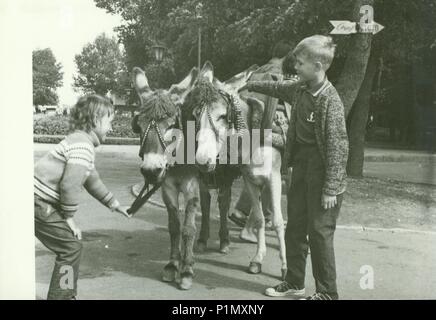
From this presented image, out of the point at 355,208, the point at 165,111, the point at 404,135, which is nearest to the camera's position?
the point at 165,111

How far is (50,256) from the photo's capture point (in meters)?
4.19

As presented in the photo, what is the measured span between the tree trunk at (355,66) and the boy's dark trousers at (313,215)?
2.43ft

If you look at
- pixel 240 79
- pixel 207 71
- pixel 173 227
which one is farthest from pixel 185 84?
pixel 173 227

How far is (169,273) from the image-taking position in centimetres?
411

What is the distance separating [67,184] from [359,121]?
2.44 m

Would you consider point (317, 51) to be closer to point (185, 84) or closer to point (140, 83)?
point (185, 84)

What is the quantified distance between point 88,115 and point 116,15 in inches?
42.2

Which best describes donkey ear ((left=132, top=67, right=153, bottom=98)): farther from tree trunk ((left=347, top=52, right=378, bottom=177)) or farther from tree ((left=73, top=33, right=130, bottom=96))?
tree trunk ((left=347, top=52, right=378, bottom=177))

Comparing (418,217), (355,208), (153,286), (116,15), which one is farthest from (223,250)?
(116,15)

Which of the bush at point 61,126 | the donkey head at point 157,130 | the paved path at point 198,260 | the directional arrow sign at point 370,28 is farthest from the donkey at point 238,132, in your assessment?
the directional arrow sign at point 370,28

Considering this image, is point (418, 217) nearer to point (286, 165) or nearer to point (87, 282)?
point (286, 165)

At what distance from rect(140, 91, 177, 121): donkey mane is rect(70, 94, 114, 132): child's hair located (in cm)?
24

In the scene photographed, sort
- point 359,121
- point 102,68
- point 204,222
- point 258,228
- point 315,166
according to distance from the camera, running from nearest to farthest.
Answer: point 315,166 → point 102,68 → point 258,228 → point 359,121 → point 204,222

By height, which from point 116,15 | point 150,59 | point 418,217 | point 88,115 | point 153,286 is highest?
point 116,15
